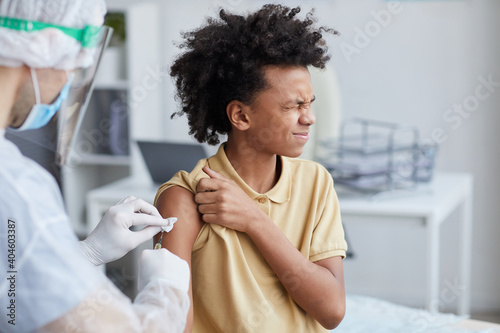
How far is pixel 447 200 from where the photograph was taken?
7.78 ft

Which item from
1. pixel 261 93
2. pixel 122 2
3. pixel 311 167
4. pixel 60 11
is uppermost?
pixel 122 2

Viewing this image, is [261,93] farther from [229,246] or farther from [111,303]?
[111,303]

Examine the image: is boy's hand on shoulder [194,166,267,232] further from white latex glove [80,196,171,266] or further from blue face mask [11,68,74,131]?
blue face mask [11,68,74,131]

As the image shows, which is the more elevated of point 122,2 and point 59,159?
point 122,2

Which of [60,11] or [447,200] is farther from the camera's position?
[447,200]

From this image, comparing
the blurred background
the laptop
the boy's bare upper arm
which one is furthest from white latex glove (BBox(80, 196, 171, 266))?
the blurred background

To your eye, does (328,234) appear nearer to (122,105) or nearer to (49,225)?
(49,225)

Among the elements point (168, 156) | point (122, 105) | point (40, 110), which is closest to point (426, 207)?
point (168, 156)

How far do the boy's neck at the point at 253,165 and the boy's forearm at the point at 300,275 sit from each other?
13cm

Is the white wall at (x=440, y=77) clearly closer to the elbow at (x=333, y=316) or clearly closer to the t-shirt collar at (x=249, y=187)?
the t-shirt collar at (x=249, y=187)

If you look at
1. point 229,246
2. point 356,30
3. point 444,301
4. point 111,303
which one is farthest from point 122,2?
point 111,303

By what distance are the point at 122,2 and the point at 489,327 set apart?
2619mm

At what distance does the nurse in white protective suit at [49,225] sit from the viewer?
0.85m

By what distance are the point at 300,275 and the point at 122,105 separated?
2341mm
